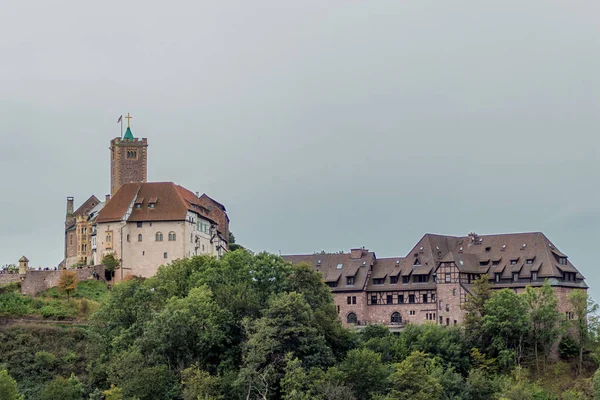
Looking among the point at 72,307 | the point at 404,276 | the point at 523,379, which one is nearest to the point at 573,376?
the point at 523,379

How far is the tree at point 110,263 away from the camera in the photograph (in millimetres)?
118738

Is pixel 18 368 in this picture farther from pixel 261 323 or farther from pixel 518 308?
pixel 518 308

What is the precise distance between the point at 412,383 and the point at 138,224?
42552 mm

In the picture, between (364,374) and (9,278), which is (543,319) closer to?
(364,374)

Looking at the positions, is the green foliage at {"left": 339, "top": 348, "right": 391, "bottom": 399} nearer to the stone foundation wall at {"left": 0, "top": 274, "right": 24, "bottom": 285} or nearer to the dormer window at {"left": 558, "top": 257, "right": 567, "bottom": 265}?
the dormer window at {"left": 558, "top": 257, "right": 567, "bottom": 265}

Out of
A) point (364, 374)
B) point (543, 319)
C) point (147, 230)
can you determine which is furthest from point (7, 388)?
point (543, 319)

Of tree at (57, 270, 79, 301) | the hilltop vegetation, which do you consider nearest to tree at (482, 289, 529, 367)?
the hilltop vegetation

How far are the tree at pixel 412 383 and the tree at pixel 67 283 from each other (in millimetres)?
33964

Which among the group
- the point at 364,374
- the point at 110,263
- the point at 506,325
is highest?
the point at 110,263

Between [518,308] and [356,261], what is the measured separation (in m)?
21.4

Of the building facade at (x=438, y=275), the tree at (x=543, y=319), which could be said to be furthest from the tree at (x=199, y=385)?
the tree at (x=543, y=319)

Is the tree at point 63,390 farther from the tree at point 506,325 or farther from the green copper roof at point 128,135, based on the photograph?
the green copper roof at point 128,135

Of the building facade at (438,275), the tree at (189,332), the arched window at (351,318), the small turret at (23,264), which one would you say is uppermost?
the small turret at (23,264)

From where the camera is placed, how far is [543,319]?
10094 cm
